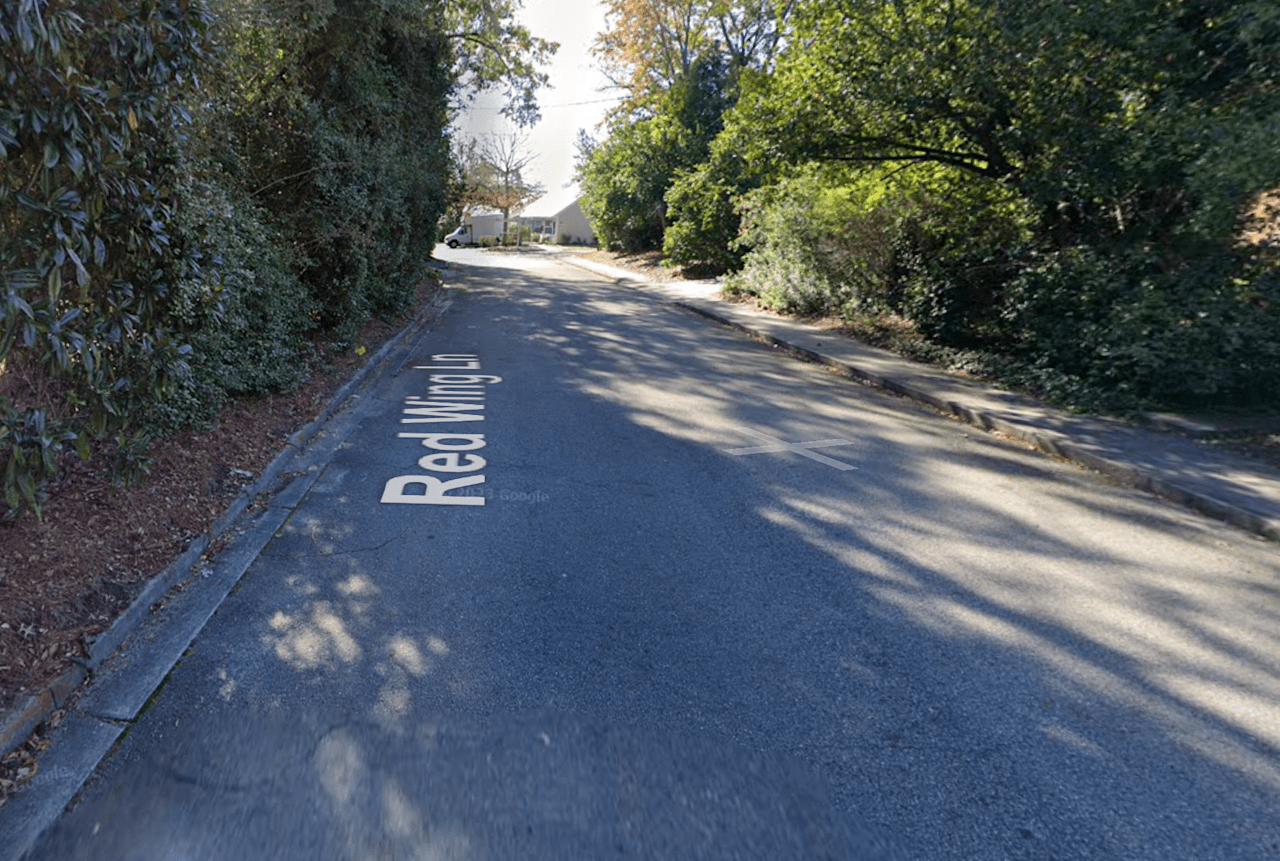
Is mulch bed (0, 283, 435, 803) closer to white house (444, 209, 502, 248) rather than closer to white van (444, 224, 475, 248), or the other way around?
white van (444, 224, 475, 248)

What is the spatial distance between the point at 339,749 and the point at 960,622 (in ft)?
10.3

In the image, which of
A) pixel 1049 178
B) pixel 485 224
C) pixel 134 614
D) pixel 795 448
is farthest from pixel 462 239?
pixel 134 614

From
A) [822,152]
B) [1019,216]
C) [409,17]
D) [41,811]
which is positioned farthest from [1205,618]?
[409,17]

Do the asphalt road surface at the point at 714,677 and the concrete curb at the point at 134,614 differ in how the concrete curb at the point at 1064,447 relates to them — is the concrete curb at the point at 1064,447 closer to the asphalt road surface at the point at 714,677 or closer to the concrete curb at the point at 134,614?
the asphalt road surface at the point at 714,677

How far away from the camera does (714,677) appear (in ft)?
12.0

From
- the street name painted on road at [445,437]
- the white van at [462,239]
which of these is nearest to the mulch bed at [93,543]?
the street name painted on road at [445,437]

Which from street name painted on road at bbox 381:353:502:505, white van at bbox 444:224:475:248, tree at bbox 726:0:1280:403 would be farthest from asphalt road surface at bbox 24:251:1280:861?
white van at bbox 444:224:475:248

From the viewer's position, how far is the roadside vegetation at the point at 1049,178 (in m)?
7.80

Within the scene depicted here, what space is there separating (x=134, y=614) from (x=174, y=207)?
2522 mm

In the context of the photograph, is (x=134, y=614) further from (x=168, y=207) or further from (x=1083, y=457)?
(x=1083, y=457)

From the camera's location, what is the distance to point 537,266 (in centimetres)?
3584

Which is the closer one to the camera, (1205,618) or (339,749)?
(339,749)

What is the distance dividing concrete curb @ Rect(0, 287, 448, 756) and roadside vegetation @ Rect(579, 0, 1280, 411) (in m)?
8.38

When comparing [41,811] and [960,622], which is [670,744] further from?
[41,811]
